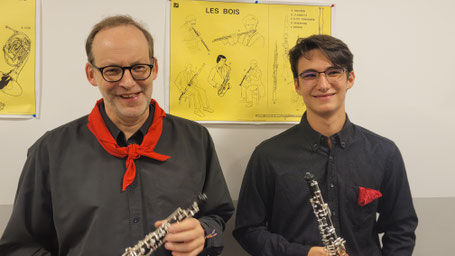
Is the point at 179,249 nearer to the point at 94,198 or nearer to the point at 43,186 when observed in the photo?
the point at 94,198

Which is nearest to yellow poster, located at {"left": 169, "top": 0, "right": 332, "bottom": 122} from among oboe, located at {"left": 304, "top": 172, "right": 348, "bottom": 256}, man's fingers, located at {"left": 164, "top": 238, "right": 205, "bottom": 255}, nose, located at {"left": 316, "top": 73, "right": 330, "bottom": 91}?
nose, located at {"left": 316, "top": 73, "right": 330, "bottom": 91}

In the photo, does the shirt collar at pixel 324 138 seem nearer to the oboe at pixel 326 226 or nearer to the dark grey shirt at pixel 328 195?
the dark grey shirt at pixel 328 195

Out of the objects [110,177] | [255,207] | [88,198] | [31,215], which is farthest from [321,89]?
[31,215]

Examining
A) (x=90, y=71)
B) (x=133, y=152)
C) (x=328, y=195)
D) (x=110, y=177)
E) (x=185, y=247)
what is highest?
(x=90, y=71)

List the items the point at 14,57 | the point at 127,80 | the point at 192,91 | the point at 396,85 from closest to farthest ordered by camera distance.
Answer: the point at 127,80 → the point at 14,57 → the point at 192,91 → the point at 396,85

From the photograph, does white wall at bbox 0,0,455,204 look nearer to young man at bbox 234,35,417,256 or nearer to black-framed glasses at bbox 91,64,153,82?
young man at bbox 234,35,417,256

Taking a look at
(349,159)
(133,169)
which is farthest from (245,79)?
(133,169)

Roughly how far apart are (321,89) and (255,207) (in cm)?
66

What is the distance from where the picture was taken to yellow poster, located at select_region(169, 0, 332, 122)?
1812mm

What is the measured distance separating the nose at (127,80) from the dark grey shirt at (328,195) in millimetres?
744

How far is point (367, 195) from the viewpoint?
4.88ft

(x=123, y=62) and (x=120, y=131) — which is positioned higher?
(x=123, y=62)

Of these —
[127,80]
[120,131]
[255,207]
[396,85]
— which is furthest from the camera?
[396,85]

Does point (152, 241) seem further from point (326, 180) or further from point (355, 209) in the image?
point (355, 209)
